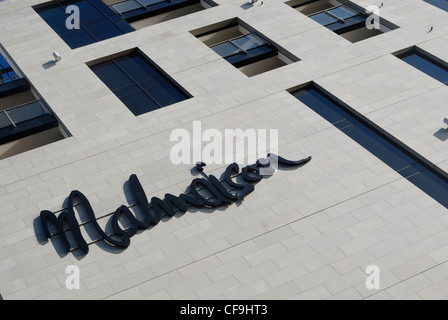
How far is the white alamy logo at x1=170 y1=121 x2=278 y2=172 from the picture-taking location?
4291 cm

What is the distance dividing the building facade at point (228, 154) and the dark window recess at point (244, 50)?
0.15 metres

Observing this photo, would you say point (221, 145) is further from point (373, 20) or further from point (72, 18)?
point (72, 18)

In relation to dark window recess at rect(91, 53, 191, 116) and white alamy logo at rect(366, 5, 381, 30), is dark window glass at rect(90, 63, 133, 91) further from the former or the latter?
white alamy logo at rect(366, 5, 381, 30)

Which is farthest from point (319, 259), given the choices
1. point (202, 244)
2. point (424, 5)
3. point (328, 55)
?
point (424, 5)

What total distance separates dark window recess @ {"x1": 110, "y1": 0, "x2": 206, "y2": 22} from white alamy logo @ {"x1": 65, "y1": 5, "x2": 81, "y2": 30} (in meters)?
2.89

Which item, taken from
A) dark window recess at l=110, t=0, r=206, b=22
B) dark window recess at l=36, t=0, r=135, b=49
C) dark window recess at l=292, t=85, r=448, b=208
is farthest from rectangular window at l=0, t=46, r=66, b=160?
dark window recess at l=292, t=85, r=448, b=208

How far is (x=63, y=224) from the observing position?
39.0m

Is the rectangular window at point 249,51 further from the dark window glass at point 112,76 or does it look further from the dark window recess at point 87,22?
the dark window glass at point 112,76

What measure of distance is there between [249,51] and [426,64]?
12074 mm

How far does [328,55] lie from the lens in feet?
169

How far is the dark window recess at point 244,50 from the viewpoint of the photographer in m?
52.9

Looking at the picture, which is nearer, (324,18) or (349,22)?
(349,22)

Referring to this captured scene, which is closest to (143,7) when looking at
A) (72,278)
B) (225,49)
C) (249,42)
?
(225,49)

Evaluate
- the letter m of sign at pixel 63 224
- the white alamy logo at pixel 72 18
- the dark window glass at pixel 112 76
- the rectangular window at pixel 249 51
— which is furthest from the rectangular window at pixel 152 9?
the letter m of sign at pixel 63 224
